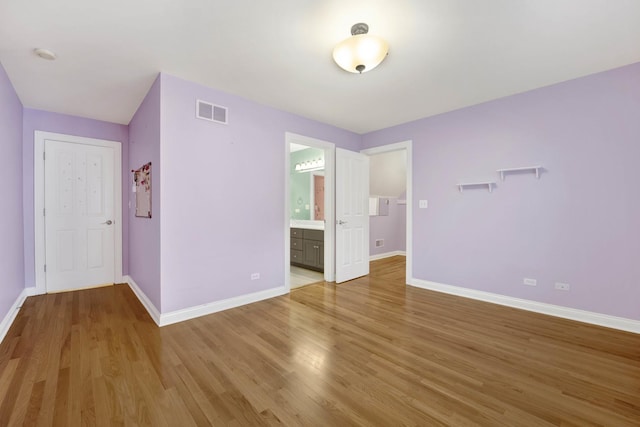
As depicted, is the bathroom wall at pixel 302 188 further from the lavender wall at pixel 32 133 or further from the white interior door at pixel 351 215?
the lavender wall at pixel 32 133

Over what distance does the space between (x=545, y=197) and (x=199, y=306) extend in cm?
407

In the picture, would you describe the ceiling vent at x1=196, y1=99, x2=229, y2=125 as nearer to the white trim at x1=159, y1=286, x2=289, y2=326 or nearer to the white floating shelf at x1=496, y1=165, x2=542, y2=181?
the white trim at x1=159, y1=286, x2=289, y2=326

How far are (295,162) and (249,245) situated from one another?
128 inches

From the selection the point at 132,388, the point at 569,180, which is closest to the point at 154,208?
the point at 132,388

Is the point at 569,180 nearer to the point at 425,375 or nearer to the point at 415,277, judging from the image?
the point at 415,277

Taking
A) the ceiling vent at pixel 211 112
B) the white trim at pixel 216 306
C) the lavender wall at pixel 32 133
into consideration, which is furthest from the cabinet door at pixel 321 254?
the lavender wall at pixel 32 133

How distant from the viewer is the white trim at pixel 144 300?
285cm

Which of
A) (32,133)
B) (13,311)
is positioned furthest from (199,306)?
(32,133)

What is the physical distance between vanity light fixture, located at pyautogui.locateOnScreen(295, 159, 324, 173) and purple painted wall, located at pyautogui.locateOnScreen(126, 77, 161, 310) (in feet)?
10.3

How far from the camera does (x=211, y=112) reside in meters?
3.09

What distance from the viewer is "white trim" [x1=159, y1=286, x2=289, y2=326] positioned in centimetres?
278

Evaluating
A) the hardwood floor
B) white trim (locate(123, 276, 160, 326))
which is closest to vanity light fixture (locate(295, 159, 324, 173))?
the hardwood floor

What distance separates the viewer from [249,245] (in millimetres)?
3439

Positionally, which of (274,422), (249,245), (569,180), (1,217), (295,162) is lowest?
(274,422)
